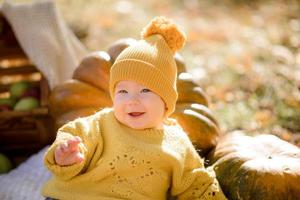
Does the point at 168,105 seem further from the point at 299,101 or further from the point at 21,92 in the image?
the point at 299,101

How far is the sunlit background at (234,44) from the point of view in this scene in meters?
4.84

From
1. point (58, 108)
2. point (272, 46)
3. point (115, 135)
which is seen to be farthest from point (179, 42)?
point (272, 46)

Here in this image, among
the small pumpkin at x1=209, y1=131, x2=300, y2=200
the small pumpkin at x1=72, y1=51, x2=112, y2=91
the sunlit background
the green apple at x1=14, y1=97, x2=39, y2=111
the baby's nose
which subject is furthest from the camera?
the sunlit background

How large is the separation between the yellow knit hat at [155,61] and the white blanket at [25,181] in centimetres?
101

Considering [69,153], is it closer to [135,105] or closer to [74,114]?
[135,105]

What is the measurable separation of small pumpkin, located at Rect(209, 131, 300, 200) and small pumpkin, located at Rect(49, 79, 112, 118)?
2.86 ft

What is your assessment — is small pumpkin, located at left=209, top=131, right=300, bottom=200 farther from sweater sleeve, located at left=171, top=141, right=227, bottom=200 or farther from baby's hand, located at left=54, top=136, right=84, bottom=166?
baby's hand, located at left=54, top=136, right=84, bottom=166

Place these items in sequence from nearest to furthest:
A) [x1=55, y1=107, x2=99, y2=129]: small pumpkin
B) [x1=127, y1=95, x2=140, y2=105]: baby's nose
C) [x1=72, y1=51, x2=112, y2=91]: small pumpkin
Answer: [x1=127, y1=95, x2=140, y2=105]: baby's nose, [x1=55, y1=107, x2=99, y2=129]: small pumpkin, [x1=72, y1=51, x2=112, y2=91]: small pumpkin

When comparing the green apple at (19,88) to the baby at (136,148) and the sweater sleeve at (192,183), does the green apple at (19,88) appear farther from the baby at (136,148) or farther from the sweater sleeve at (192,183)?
the sweater sleeve at (192,183)

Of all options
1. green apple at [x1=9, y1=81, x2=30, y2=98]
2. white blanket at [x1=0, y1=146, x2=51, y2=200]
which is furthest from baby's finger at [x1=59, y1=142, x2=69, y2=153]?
green apple at [x1=9, y1=81, x2=30, y2=98]

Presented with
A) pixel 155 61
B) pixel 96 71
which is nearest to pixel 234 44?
pixel 96 71

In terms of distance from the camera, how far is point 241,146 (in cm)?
304

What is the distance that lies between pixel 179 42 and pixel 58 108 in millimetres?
1202

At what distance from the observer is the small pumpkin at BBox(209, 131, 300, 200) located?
2.65 metres
